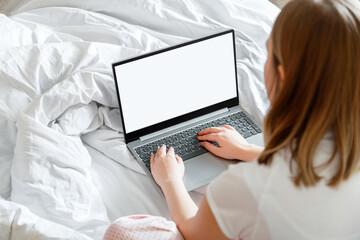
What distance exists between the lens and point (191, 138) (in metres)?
1.30

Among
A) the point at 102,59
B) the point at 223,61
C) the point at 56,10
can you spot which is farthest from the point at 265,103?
the point at 56,10

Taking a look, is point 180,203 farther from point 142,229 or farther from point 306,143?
point 306,143

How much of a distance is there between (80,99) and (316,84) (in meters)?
0.67

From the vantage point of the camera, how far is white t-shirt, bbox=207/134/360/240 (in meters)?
0.80

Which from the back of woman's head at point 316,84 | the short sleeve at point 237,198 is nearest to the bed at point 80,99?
the short sleeve at point 237,198

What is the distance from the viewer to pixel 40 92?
1280 millimetres

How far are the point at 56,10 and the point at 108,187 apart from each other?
0.66m

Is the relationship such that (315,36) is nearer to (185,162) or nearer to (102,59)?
(185,162)

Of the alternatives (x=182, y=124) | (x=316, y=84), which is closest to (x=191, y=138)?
(x=182, y=124)

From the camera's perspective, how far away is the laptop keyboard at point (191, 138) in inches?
49.6

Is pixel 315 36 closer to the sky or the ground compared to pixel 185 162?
closer to the sky

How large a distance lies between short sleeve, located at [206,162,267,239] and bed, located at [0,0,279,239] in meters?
0.31

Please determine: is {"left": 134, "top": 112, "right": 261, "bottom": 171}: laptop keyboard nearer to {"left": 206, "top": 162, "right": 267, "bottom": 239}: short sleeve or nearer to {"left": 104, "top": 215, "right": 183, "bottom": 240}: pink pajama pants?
{"left": 104, "top": 215, "right": 183, "bottom": 240}: pink pajama pants

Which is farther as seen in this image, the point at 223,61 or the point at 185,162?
the point at 223,61
